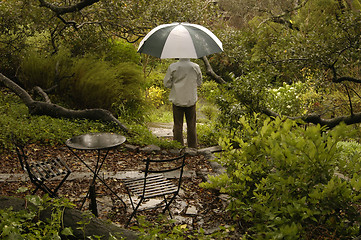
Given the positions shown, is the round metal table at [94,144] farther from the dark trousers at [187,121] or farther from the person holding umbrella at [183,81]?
the dark trousers at [187,121]

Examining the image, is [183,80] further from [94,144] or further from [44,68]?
[44,68]

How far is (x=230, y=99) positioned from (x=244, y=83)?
47cm

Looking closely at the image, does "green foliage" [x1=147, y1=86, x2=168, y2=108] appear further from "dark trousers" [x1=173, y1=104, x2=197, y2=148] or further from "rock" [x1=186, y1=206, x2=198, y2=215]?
"rock" [x1=186, y1=206, x2=198, y2=215]

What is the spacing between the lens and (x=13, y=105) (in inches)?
327

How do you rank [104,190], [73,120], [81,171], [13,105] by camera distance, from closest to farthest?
[104,190]
[81,171]
[73,120]
[13,105]

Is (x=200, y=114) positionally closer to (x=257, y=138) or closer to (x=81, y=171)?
(x=81, y=171)

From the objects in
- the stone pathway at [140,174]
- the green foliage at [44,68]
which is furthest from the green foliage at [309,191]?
the green foliage at [44,68]

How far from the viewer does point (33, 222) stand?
313 centimetres

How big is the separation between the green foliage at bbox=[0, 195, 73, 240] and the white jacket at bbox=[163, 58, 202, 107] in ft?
10.9

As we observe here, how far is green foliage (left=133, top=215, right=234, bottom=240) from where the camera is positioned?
3029 millimetres

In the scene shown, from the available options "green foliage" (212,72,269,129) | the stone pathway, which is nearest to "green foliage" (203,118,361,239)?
the stone pathway

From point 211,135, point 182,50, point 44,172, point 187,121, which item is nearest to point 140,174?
point 44,172

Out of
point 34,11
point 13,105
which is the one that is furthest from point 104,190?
point 34,11

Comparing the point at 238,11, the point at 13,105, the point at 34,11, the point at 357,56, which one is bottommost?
the point at 13,105
